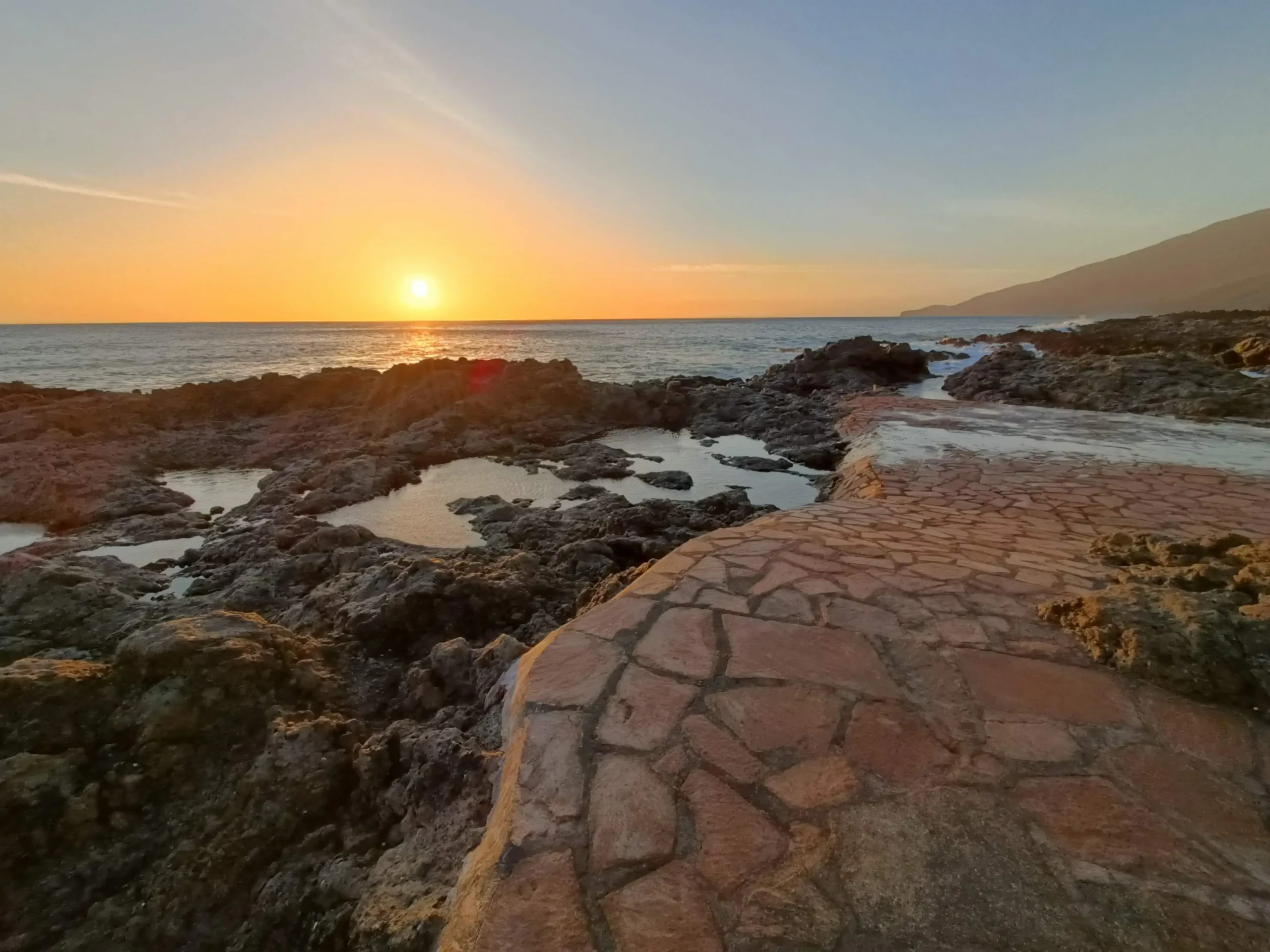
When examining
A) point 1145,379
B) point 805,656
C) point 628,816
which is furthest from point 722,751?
point 1145,379

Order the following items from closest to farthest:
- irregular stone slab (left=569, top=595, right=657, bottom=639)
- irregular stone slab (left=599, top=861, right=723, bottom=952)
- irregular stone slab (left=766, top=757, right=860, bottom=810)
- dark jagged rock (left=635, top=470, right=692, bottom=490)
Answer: irregular stone slab (left=599, top=861, right=723, bottom=952) → irregular stone slab (left=766, top=757, right=860, bottom=810) → irregular stone slab (left=569, top=595, right=657, bottom=639) → dark jagged rock (left=635, top=470, right=692, bottom=490)

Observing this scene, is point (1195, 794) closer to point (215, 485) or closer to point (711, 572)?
point (711, 572)

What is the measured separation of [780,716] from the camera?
2143 mm

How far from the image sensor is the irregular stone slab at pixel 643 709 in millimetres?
2021

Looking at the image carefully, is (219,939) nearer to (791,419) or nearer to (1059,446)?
(1059,446)

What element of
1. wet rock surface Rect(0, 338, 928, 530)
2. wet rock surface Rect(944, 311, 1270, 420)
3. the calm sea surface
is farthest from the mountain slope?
wet rock surface Rect(0, 338, 928, 530)

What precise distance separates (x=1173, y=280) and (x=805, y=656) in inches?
6512

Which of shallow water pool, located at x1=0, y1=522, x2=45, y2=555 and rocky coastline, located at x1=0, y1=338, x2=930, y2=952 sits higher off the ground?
rocky coastline, located at x1=0, y1=338, x2=930, y2=952

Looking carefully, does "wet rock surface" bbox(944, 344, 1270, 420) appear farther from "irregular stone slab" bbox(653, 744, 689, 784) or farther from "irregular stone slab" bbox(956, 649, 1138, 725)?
"irregular stone slab" bbox(653, 744, 689, 784)

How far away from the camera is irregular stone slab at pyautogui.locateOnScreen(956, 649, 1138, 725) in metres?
2.17

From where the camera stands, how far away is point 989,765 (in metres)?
Answer: 1.91

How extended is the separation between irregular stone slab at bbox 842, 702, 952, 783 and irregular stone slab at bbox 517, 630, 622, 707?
36.9 inches

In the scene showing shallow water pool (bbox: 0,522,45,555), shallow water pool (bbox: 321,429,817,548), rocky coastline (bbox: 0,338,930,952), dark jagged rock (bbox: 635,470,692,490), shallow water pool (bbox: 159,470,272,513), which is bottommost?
shallow water pool (bbox: 159,470,272,513)

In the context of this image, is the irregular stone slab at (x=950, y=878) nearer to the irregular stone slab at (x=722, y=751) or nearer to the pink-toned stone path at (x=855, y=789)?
the pink-toned stone path at (x=855, y=789)
